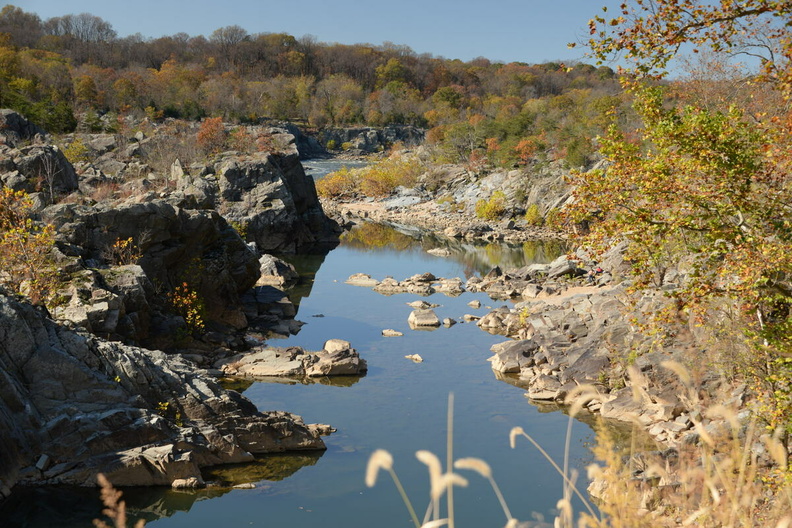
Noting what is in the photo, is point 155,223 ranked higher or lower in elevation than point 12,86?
lower

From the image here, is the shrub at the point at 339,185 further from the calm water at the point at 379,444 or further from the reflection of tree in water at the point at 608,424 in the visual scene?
the reflection of tree in water at the point at 608,424

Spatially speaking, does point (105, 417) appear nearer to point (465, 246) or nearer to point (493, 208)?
point (465, 246)

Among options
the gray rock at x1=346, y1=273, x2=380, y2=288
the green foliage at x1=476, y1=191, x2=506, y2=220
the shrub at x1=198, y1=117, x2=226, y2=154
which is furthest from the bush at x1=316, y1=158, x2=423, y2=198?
the gray rock at x1=346, y1=273, x2=380, y2=288

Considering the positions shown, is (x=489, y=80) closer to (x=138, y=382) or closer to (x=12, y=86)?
(x=12, y=86)

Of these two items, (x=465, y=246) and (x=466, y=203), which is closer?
(x=465, y=246)

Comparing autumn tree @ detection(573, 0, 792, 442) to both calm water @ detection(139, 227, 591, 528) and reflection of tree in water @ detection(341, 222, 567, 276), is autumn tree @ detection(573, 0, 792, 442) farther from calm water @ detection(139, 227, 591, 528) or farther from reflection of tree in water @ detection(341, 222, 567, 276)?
reflection of tree in water @ detection(341, 222, 567, 276)

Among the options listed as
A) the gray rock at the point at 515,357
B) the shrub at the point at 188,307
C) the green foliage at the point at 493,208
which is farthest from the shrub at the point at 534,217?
the shrub at the point at 188,307

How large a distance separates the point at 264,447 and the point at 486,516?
5.54 metres

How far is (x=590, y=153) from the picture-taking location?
60250 mm

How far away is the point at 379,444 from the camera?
17.6 m

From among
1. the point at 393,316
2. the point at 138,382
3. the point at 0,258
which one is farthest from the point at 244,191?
the point at 138,382

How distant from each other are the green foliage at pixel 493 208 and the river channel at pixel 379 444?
2908 centimetres

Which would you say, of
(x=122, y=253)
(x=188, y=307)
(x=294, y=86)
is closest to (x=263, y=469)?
(x=188, y=307)

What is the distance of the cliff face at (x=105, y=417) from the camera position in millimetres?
A: 13977
